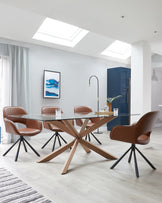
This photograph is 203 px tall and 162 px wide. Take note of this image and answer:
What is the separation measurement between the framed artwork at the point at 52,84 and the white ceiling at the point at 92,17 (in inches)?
31.0

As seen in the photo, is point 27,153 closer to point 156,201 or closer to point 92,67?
point 156,201

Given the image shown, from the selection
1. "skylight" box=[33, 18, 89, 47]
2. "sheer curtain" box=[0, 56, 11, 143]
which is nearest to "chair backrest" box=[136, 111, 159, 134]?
"sheer curtain" box=[0, 56, 11, 143]

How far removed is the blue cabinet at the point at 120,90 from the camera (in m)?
6.75

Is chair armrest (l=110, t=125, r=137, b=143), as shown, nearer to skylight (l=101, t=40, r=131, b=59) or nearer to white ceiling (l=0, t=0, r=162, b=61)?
white ceiling (l=0, t=0, r=162, b=61)

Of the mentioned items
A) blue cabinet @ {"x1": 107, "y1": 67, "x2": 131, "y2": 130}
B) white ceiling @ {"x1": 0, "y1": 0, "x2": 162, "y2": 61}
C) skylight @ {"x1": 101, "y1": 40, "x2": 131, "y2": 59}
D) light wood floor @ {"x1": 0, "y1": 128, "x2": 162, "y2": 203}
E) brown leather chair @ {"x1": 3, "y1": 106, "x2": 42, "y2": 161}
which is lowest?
light wood floor @ {"x1": 0, "y1": 128, "x2": 162, "y2": 203}

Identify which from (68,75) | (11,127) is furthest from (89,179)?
(68,75)

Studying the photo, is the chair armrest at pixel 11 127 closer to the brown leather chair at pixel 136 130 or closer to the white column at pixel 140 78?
the brown leather chair at pixel 136 130

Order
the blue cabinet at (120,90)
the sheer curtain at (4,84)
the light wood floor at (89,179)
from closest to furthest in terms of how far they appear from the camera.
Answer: the light wood floor at (89,179) → the sheer curtain at (4,84) → the blue cabinet at (120,90)

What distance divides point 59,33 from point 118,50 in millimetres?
2499

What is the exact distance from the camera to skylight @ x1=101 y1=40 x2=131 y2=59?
23.0 feet

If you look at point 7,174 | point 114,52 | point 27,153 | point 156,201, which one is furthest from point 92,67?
point 156,201

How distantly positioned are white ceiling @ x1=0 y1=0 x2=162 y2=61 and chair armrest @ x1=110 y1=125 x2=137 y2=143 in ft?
6.95

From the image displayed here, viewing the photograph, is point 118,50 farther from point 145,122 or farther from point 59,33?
point 145,122

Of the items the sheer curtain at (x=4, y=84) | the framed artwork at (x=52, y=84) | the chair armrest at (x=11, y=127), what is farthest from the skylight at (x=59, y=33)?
the chair armrest at (x=11, y=127)
